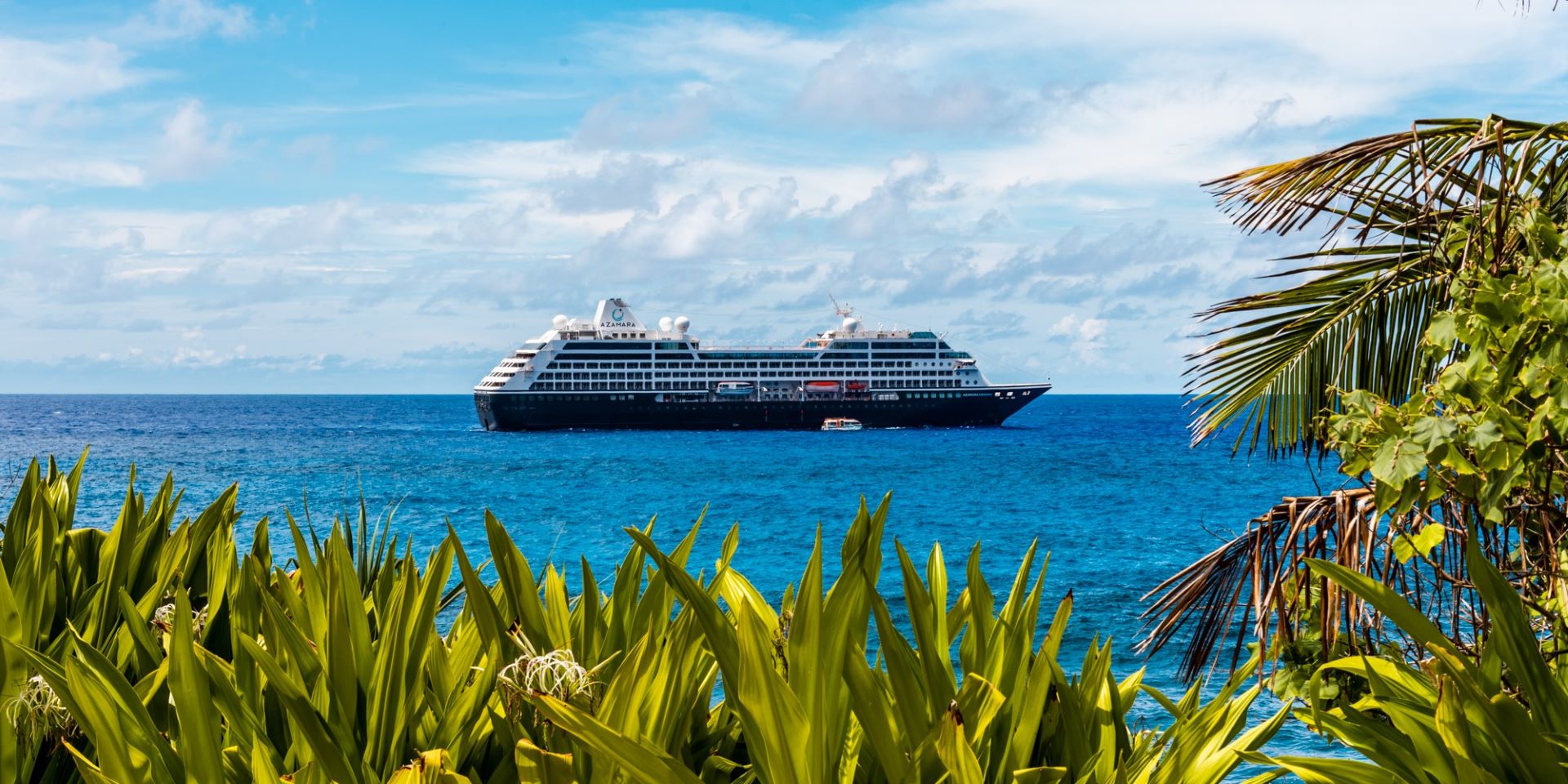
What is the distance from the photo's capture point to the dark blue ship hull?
53500 mm

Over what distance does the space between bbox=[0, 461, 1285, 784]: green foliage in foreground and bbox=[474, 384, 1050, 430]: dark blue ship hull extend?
5215cm

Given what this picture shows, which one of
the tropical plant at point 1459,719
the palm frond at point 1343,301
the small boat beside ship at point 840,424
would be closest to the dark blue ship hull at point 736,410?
the small boat beside ship at point 840,424

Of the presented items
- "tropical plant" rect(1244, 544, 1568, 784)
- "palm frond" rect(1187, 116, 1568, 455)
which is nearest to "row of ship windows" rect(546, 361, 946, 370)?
"palm frond" rect(1187, 116, 1568, 455)

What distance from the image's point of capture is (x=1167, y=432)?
77.6 meters

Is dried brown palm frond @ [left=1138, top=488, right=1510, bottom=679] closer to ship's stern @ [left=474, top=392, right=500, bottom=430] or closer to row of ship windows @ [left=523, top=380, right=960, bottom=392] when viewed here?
row of ship windows @ [left=523, top=380, right=960, bottom=392]

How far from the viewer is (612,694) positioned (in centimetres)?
112

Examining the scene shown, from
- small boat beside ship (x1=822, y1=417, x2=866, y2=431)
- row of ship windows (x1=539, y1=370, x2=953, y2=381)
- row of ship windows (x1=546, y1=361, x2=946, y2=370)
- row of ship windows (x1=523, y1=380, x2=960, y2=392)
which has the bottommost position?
small boat beside ship (x1=822, y1=417, x2=866, y2=431)

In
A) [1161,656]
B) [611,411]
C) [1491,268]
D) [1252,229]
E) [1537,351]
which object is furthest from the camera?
[611,411]

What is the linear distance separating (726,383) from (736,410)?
139 centimetres

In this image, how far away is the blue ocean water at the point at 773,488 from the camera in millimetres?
20359

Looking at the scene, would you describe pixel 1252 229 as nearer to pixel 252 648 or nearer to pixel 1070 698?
pixel 1070 698

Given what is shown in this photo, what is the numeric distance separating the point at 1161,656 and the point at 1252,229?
889 cm

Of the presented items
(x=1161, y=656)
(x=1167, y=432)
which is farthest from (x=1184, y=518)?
(x=1167, y=432)

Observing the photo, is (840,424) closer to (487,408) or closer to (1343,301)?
(487,408)
